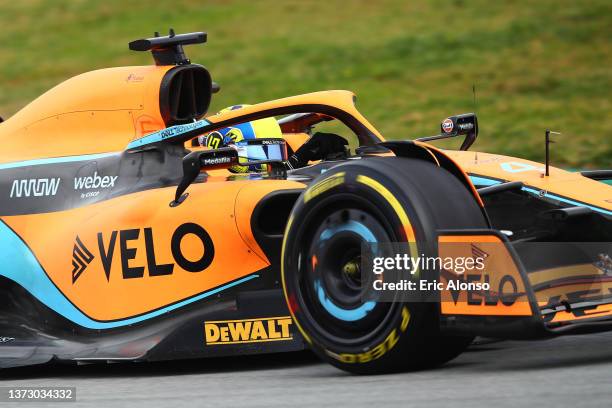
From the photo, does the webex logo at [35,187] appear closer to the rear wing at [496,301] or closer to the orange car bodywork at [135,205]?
the orange car bodywork at [135,205]

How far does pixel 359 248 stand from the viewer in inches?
208

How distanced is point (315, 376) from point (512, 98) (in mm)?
11969

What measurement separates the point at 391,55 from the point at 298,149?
12632 millimetres

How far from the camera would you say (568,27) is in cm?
1977

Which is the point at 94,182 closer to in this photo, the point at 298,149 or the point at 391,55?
the point at 298,149

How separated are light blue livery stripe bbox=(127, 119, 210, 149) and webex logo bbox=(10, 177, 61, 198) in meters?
0.50

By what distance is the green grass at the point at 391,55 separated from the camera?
1586 cm

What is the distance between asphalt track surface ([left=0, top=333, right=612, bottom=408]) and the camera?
14.9ft

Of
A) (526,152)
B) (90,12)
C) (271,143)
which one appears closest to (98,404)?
(271,143)

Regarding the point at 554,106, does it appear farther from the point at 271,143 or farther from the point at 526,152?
the point at 271,143

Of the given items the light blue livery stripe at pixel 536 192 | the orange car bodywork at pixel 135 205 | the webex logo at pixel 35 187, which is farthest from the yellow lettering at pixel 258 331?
the light blue livery stripe at pixel 536 192

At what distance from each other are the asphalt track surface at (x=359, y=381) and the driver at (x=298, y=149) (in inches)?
55.8

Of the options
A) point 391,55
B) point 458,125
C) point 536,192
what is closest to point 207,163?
point 536,192

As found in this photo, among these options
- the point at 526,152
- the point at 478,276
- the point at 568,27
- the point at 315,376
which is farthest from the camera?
the point at 568,27
